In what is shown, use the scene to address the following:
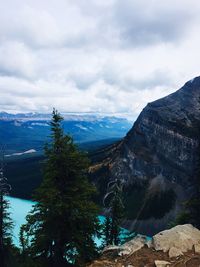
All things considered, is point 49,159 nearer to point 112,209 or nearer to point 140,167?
point 112,209

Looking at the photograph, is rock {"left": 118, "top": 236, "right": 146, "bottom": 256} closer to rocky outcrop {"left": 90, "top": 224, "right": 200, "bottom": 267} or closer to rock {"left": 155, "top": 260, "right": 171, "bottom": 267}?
rocky outcrop {"left": 90, "top": 224, "right": 200, "bottom": 267}

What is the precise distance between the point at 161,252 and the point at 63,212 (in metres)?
9.35

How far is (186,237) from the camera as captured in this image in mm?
22797

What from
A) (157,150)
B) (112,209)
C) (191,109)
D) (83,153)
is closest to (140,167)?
(157,150)

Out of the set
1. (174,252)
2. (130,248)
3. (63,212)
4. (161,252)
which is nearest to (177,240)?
(174,252)

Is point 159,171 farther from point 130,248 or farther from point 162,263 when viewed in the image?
point 162,263

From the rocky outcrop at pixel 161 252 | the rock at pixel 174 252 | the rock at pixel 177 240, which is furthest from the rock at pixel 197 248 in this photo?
the rock at pixel 174 252

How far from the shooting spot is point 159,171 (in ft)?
593

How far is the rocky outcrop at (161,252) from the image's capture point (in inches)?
794

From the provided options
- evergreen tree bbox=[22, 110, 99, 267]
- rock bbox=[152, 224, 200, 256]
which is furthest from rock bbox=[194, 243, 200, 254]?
evergreen tree bbox=[22, 110, 99, 267]

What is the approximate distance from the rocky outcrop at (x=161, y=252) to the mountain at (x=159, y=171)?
124m

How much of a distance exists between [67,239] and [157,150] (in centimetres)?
16712

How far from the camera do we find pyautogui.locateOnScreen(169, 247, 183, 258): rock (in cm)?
2080

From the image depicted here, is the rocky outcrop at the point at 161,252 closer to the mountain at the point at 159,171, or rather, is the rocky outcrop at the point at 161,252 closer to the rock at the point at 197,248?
the rock at the point at 197,248
